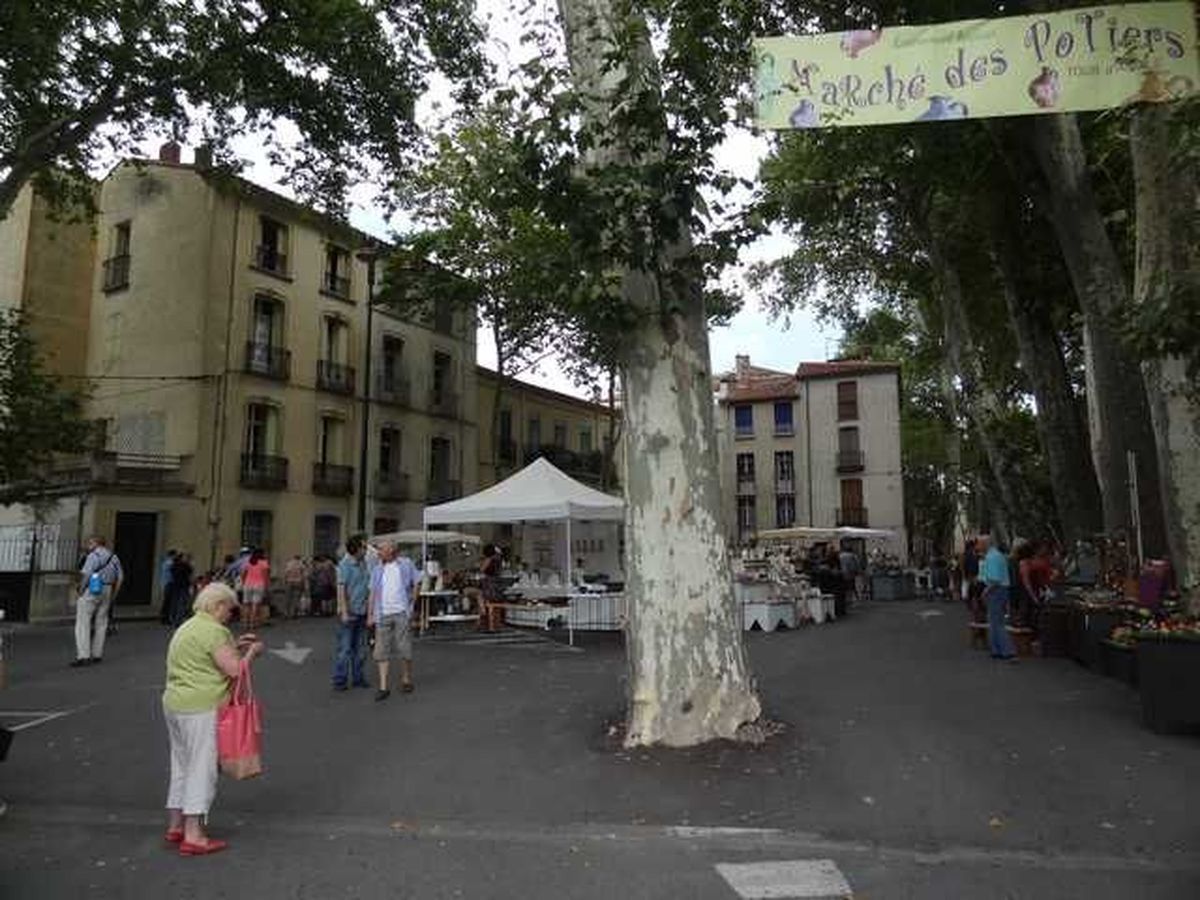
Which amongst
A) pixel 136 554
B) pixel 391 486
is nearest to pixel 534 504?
pixel 136 554

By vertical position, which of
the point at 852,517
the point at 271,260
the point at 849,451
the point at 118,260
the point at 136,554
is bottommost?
the point at 136,554

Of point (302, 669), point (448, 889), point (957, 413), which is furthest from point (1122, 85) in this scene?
point (957, 413)

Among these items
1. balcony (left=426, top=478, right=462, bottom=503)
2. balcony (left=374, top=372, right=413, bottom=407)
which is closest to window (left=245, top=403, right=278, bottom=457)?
balcony (left=374, top=372, right=413, bottom=407)

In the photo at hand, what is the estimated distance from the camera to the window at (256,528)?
1136 inches

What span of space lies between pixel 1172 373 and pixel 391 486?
92.3 ft

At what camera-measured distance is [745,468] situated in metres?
55.3

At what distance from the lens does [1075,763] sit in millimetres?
6980

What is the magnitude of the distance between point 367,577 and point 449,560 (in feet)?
81.0

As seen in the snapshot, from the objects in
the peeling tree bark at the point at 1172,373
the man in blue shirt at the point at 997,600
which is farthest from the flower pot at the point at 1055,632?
the peeling tree bark at the point at 1172,373

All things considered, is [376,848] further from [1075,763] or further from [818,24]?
[818,24]

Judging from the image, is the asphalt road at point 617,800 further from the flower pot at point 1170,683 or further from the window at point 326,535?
the window at point 326,535

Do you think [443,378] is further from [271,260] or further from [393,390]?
[271,260]

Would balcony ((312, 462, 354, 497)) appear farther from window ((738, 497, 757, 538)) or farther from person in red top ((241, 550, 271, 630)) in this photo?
window ((738, 497, 757, 538))

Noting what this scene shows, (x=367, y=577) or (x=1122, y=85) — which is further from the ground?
(x=1122, y=85)
